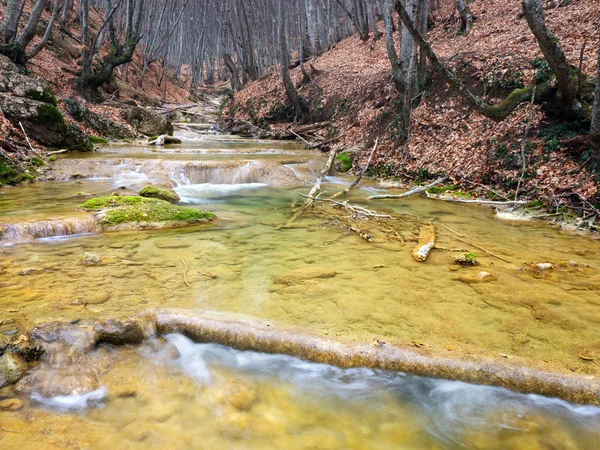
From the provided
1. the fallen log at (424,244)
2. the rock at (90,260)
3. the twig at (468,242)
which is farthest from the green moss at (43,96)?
the twig at (468,242)

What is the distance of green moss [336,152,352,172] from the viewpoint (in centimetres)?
1270

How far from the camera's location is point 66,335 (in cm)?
297

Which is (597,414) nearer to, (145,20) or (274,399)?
(274,399)

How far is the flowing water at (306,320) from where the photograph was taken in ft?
7.82

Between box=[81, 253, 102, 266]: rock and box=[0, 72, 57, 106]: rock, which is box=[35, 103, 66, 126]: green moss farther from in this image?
box=[81, 253, 102, 266]: rock

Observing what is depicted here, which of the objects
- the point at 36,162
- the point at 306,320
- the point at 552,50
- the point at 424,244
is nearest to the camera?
the point at 306,320

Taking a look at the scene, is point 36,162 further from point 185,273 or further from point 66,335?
point 66,335

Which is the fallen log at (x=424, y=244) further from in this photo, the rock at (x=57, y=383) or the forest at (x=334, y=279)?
the rock at (x=57, y=383)

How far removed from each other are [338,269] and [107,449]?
3.10 m

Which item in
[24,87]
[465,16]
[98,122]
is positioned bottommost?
[98,122]

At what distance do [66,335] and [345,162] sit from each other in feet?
35.5

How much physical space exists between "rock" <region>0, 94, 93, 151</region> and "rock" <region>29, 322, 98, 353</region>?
36.0 ft

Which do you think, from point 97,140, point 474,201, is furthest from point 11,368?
point 97,140

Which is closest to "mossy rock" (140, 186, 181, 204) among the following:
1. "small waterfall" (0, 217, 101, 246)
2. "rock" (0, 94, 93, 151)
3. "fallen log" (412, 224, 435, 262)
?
"small waterfall" (0, 217, 101, 246)
